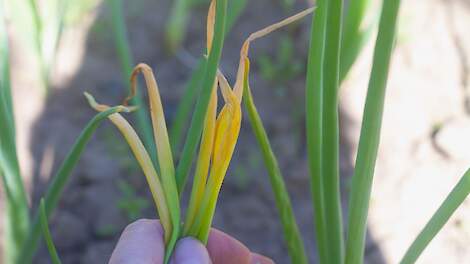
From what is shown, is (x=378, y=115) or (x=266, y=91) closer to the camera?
(x=378, y=115)

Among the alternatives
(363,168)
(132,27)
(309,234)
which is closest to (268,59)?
(132,27)

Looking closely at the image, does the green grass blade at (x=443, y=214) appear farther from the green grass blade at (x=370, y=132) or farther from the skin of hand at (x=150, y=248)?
the skin of hand at (x=150, y=248)

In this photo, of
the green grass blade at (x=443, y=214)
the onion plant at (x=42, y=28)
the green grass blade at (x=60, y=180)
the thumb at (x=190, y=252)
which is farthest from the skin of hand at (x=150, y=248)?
the onion plant at (x=42, y=28)

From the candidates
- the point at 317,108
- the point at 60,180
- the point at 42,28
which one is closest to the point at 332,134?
the point at 317,108

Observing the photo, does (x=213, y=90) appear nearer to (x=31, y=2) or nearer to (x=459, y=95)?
(x=31, y=2)

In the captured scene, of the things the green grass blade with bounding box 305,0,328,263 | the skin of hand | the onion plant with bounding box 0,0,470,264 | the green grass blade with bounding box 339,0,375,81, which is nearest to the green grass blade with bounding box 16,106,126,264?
the onion plant with bounding box 0,0,470,264

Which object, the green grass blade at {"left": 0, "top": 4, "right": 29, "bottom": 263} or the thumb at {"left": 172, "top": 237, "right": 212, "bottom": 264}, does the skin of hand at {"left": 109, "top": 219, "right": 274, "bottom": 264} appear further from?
the green grass blade at {"left": 0, "top": 4, "right": 29, "bottom": 263}
